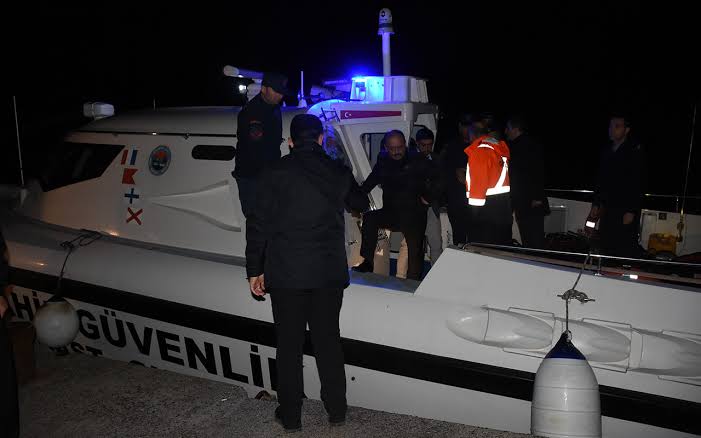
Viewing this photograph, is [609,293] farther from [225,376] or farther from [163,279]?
[163,279]

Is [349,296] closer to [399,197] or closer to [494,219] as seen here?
[399,197]

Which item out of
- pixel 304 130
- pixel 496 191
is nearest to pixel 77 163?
pixel 304 130

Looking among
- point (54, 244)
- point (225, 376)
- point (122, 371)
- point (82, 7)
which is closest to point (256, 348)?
point (225, 376)

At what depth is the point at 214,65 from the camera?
157 ft

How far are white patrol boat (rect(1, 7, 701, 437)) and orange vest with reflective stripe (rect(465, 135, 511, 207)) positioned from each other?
1.96 ft

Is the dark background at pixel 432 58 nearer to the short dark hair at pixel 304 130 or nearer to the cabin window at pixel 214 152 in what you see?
the cabin window at pixel 214 152

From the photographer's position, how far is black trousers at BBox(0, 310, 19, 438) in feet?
7.34

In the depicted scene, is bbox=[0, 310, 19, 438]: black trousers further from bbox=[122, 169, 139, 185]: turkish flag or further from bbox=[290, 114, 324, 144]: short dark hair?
bbox=[122, 169, 139, 185]: turkish flag

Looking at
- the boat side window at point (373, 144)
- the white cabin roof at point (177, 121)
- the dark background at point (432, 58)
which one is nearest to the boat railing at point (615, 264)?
the white cabin roof at point (177, 121)

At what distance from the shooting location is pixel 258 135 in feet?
12.5

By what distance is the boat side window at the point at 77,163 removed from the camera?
4676 mm

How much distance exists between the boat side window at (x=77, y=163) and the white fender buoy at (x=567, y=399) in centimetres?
346

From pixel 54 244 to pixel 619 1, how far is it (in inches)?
2434

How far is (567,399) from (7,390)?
219 centimetres
